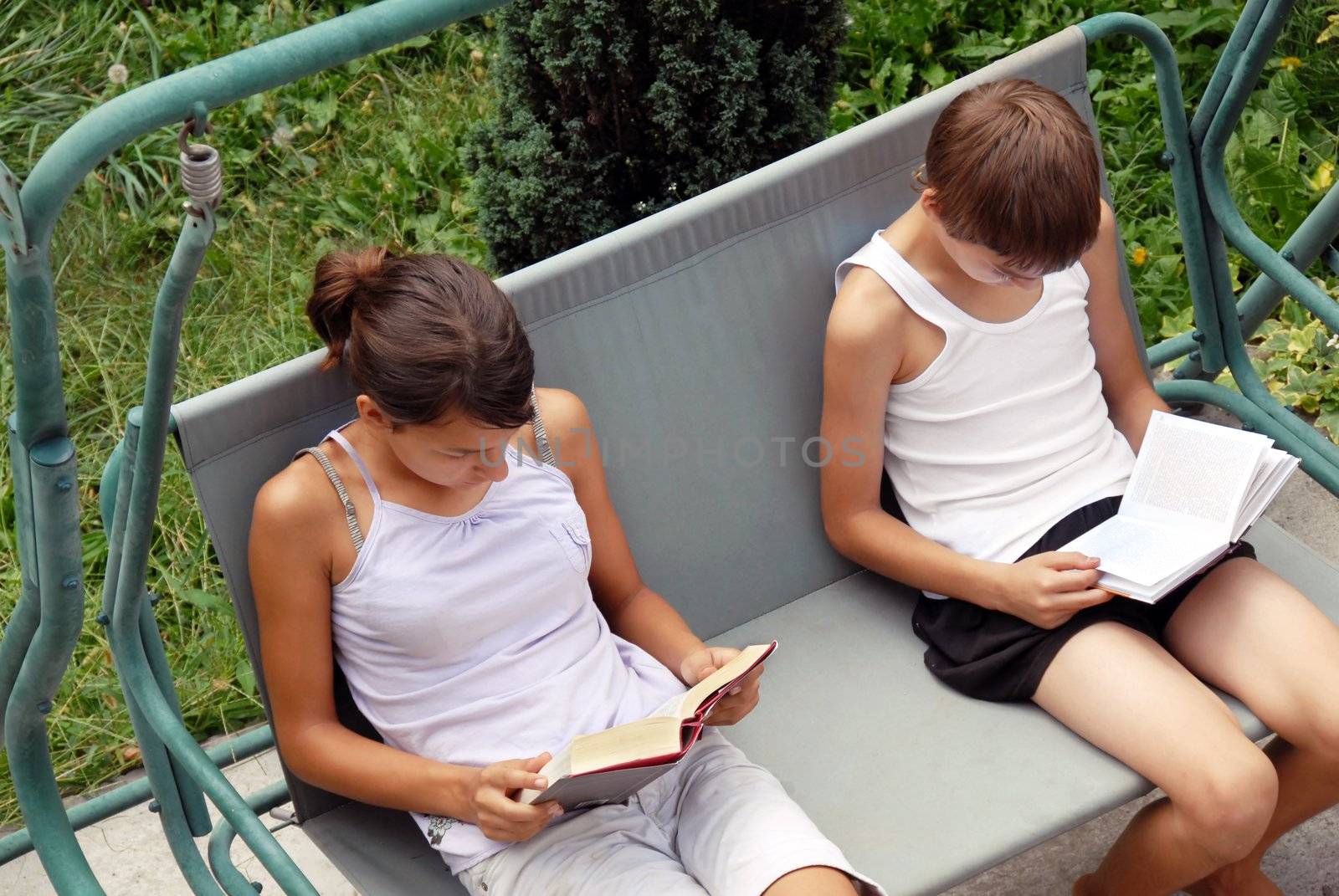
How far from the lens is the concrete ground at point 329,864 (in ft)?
8.52

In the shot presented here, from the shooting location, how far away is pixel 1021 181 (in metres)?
2.07

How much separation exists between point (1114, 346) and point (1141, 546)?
44 cm

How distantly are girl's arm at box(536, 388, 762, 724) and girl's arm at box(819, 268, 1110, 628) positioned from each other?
35 cm

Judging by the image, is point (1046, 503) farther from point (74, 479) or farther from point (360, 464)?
point (74, 479)

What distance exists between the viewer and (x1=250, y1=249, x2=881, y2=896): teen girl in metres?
1.85

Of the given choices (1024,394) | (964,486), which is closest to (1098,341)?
(1024,394)

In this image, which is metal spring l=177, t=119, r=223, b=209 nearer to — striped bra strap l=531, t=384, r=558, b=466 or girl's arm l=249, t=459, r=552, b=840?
girl's arm l=249, t=459, r=552, b=840

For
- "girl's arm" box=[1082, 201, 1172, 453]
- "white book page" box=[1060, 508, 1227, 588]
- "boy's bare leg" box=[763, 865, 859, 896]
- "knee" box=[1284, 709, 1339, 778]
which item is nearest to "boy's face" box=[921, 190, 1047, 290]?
"girl's arm" box=[1082, 201, 1172, 453]

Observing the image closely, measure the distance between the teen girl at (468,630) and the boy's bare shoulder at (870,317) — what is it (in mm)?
442

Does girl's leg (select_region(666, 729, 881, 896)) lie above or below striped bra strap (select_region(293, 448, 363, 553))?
below

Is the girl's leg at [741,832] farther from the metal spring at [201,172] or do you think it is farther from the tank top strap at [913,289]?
the metal spring at [201,172]

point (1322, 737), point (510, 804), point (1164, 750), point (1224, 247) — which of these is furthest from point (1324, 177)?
point (510, 804)

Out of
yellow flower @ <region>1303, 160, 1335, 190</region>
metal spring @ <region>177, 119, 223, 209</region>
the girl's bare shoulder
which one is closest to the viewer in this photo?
metal spring @ <region>177, 119, 223, 209</region>

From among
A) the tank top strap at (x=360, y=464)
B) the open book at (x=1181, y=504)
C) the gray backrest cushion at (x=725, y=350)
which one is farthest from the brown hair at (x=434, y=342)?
the open book at (x=1181, y=504)
